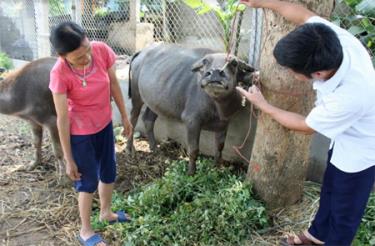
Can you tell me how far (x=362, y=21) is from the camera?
4051 mm

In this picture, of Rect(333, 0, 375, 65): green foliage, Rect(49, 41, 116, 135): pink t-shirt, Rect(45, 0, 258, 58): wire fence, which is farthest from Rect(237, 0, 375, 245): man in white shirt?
Rect(45, 0, 258, 58): wire fence

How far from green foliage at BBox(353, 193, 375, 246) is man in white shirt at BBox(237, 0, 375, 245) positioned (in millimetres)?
449

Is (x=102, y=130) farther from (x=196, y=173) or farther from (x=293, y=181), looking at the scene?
(x=293, y=181)

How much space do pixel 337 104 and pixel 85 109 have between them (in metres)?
1.72

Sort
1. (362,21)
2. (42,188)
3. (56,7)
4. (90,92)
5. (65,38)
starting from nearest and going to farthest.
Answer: (65,38) < (90,92) < (362,21) < (42,188) < (56,7)

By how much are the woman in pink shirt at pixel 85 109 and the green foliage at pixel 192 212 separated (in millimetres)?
332

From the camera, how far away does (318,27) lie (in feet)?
6.50

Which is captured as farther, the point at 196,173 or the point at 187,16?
the point at 187,16

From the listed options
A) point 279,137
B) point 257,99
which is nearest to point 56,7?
point 279,137

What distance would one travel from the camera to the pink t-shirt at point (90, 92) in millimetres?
2652

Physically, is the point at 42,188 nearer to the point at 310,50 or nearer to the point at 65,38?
the point at 65,38

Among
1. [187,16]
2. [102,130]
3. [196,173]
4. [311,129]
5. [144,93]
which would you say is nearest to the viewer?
[311,129]

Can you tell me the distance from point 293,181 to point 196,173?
1.02 meters

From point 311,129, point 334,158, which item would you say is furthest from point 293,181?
point 311,129
